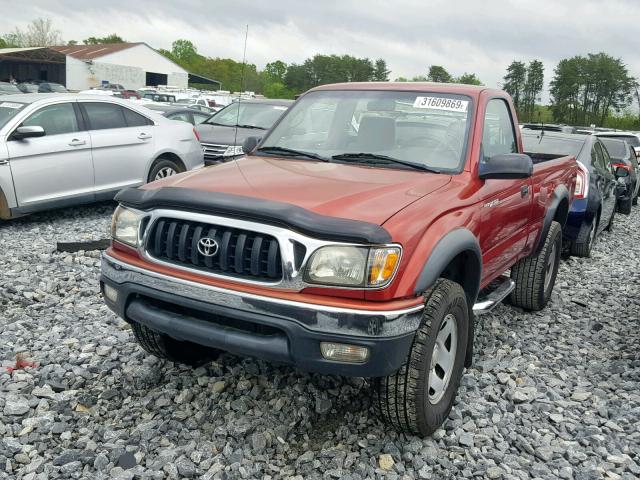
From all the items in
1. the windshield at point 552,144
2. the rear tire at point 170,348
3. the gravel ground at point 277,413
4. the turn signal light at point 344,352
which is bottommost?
the gravel ground at point 277,413

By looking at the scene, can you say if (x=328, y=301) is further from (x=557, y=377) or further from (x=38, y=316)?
(x=38, y=316)

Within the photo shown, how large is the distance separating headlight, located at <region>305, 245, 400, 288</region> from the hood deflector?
6cm

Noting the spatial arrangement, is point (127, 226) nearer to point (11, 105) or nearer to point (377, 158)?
point (377, 158)

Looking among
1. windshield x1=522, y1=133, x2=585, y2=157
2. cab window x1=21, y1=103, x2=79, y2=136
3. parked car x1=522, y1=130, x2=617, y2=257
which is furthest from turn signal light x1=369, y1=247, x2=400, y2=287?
cab window x1=21, y1=103, x2=79, y2=136

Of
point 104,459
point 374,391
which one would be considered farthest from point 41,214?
point 374,391

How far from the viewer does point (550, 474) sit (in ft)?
10.2

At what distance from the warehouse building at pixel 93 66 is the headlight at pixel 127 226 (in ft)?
198

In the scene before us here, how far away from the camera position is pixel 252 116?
11.9 meters

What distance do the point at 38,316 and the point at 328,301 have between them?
118 inches

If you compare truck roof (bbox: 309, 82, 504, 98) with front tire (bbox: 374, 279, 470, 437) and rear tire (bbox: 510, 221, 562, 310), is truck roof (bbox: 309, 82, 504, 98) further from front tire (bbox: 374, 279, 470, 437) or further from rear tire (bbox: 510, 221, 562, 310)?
front tire (bbox: 374, 279, 470, 437)

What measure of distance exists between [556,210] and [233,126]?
24.1ft

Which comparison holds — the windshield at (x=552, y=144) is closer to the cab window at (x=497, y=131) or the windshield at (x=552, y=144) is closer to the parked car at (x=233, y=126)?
the cab window at (x=497, y=131)

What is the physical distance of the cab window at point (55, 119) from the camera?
24.5 feet

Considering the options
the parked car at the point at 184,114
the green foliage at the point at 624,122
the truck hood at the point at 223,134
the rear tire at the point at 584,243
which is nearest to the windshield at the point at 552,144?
the rear tire at the point at 584,243
